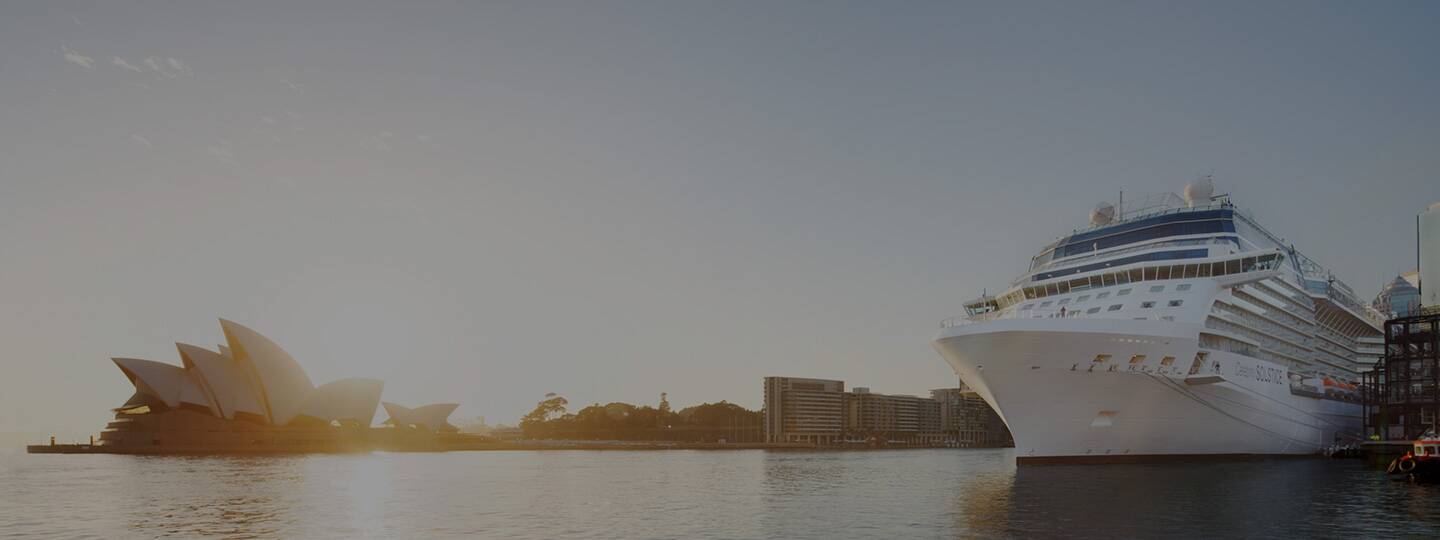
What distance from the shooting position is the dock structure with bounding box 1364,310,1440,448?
202 ft

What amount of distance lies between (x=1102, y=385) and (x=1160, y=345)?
135 inches

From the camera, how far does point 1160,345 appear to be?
4550cm

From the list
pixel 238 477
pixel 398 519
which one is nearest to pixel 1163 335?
pixel 398 519

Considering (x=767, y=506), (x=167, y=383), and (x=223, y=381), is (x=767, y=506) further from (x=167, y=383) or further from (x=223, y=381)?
(x=167, y=383)

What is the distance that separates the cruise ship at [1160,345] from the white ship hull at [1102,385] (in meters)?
0.07

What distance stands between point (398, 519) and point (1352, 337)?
70.1 metres

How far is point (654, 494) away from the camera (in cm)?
4262

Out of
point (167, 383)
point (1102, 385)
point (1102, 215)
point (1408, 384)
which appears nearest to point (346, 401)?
point (167, 383)

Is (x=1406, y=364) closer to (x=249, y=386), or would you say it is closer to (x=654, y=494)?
(x=654, y=494)

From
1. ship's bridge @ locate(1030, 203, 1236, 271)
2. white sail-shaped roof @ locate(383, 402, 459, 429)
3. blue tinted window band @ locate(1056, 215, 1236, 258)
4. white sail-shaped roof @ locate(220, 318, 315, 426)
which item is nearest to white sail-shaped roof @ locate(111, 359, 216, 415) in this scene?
white sail-shaped roof @ locate(220, 318, 315, 426)

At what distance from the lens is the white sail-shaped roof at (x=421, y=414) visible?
148 meters

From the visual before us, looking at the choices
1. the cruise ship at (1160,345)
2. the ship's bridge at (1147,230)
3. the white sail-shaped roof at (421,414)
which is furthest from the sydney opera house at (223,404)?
the ship's bridge at (1147,230)

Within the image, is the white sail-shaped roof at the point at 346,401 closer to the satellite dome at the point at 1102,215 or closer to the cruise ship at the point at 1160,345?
the cruise ship at the point at 1160,345

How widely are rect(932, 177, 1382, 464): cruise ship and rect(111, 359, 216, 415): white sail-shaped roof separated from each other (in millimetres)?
83195
